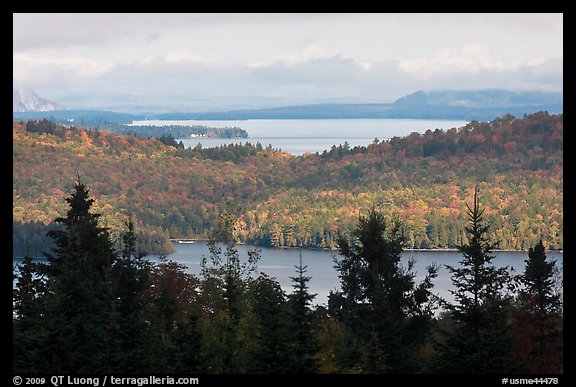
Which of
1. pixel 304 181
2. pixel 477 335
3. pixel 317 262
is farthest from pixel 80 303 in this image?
pixel 304 181

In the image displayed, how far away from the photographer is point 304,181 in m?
136

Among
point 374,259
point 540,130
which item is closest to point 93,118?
point 540,130

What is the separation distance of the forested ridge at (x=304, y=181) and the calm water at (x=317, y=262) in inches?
230

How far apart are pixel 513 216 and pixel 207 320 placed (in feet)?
271

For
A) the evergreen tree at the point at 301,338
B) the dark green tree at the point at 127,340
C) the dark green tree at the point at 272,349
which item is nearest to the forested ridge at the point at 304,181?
the dark green tree at the point at 127,340

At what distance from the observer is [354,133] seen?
150 meters

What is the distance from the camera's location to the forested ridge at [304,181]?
332 ft

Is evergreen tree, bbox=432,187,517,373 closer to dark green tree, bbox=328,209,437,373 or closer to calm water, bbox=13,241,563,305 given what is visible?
dark green tree, bbox=328,209,437,373

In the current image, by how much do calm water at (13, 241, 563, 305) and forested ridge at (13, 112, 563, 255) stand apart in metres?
5.84

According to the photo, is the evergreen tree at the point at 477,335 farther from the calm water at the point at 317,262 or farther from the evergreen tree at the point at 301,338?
the calm water at the point at 317,262

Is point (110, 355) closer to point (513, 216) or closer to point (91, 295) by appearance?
point (91, 295)

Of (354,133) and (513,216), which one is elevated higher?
(354,133)

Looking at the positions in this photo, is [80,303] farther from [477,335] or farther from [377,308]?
[477,335]
